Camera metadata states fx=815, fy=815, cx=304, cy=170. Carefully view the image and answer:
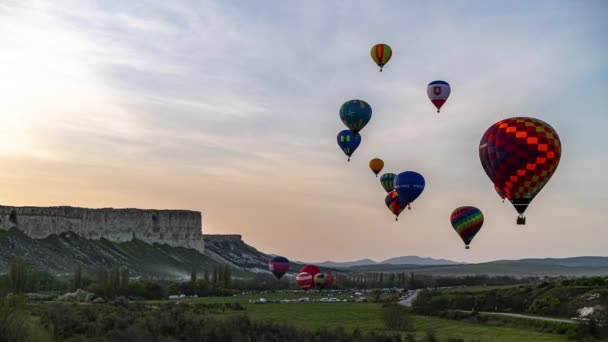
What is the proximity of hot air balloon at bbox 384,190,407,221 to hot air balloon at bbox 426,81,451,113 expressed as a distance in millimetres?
11622

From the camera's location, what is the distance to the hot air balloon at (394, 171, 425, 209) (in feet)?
228

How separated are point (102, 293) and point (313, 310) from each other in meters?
26.5

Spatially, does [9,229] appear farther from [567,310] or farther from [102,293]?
[567,310]

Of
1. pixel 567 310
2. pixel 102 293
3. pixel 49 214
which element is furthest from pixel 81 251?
pixel 567 310

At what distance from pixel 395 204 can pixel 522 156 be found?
98.1ft

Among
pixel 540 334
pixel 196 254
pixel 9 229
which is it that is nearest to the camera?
pixel 540 334

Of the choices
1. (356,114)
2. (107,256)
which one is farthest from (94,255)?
(356,114)

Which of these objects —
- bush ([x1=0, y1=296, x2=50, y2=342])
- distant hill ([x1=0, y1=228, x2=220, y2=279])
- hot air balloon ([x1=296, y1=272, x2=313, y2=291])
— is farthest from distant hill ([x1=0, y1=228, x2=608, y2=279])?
bush ([x1=0, y1=296, x2=50, y2=342])

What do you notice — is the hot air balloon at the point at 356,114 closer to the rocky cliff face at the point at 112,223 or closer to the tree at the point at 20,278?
the tree at the point at 20,278

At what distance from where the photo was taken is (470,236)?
69.1 m

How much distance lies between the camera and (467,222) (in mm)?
69125

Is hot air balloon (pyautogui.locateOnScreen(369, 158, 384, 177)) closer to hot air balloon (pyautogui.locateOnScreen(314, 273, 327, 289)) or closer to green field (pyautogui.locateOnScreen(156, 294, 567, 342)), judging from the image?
green field (pyautogui.locateOnScreen(156, 294, 567, 342))

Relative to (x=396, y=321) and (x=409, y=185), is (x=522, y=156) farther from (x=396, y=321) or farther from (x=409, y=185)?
(x=409, y=185)

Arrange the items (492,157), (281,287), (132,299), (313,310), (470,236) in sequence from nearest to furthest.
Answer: (492,157) → (470,236) → (313,310) → (132,299) → (281,287)
